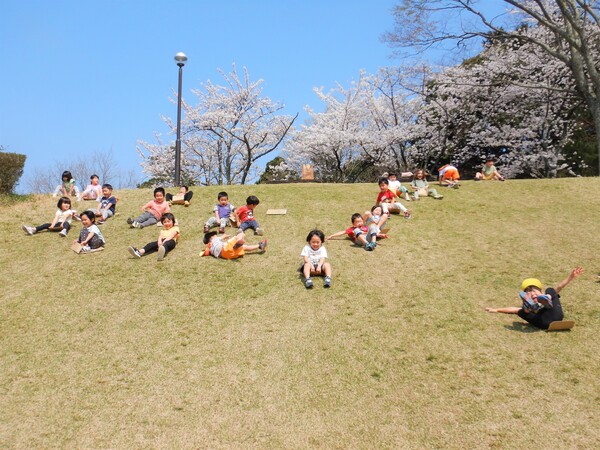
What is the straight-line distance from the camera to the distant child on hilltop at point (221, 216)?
41.7 feet

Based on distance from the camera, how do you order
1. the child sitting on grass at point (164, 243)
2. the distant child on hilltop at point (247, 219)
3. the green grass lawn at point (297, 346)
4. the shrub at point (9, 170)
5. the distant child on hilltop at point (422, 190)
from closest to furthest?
the green grass lawn at point (297, 346), the child sitting on grass at point (164, 243), the distant child on hilltop at point (247, 219), the distant child on hilltop at point (422, 190), the shrub at point (9, 170)

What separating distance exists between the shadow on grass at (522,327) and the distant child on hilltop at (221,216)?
7.35 m

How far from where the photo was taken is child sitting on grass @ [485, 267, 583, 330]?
7.62 metres

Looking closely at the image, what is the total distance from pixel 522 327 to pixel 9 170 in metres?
17.2

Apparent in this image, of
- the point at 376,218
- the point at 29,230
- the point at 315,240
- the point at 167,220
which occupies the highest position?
the point at 376,218

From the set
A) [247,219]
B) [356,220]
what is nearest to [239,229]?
[247,219]

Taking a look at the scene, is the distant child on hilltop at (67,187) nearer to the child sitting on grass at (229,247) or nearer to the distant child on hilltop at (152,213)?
the distant child on hilltop at (152,213)

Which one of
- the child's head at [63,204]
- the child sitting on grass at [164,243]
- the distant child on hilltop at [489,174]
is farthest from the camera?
the distant child on hilltop at [489,174]

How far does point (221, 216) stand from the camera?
42.5 ft

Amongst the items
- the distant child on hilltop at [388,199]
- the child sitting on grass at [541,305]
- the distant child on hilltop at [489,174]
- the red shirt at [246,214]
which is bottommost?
the child sitting on grass at [541,305]

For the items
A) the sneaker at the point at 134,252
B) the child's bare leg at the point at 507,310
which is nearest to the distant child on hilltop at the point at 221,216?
the sneaker at the point at 134,252

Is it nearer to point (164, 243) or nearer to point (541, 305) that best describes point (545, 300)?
point (541, 305)

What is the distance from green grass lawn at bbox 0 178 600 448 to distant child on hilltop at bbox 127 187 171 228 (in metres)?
0.47

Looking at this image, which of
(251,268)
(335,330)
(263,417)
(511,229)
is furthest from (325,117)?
(263,417)
